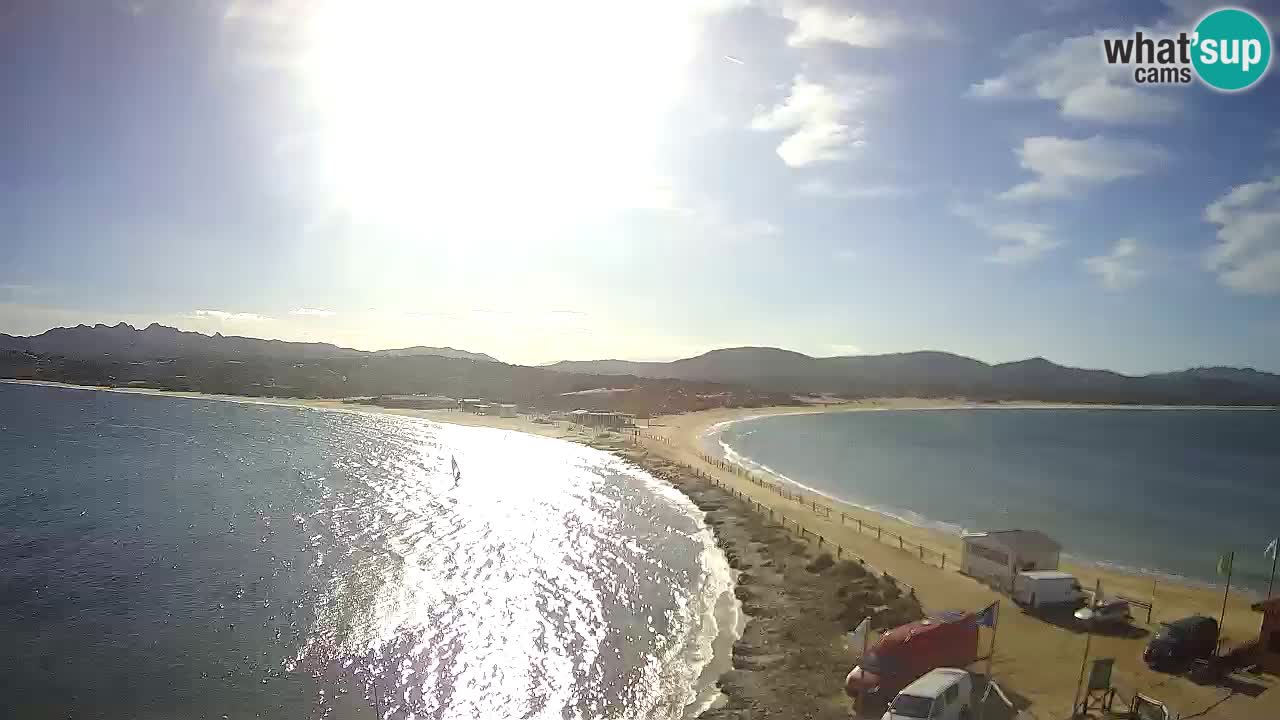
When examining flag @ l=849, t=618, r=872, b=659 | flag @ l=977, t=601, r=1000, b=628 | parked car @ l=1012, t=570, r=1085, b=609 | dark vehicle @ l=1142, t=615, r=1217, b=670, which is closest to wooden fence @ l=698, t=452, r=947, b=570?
parked car @ l=1012, t=570, r=1085, b=609

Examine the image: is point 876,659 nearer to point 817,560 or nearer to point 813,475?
point 817,560

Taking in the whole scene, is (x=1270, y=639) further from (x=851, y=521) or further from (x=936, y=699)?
(x=851, y=521)

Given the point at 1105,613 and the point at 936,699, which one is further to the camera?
the point at 1105,613

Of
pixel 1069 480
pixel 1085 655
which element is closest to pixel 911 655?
pixel 1085 655

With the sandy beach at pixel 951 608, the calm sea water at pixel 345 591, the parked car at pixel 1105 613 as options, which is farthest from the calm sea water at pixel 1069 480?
the calm sea water at pixel 345 591

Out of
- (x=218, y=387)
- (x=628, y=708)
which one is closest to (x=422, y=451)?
(x=628, y=708)

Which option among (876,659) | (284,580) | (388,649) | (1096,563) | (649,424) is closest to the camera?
(876,659)
